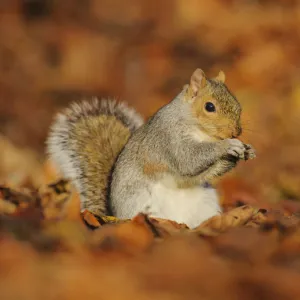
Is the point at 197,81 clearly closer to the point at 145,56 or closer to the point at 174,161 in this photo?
the point at 174,161

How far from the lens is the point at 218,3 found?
7207 millimetres

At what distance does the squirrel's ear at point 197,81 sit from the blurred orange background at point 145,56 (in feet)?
5.67

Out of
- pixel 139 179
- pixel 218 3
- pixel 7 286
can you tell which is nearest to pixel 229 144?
pixel 139 179

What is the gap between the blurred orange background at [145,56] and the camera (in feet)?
17.5

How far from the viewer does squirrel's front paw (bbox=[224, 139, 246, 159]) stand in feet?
9.00

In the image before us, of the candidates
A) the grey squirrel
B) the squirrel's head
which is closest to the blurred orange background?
the grey squirrel

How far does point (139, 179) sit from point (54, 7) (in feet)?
15.1

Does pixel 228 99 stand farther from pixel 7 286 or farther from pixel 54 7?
pixel 54 7

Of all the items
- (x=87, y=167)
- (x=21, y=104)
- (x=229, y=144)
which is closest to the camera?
(x=229, y=144)

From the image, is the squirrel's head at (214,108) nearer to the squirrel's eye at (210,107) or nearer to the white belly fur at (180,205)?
the squirrel's eye at (210,107)

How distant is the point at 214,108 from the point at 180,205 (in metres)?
0.38

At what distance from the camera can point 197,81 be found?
2904mm

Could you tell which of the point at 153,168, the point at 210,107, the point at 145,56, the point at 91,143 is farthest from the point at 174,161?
the point at 145,56

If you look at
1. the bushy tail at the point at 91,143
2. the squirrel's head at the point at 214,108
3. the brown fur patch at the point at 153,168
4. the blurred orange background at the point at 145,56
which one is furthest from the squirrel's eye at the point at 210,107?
the blurred orange background at the point at 145,56
